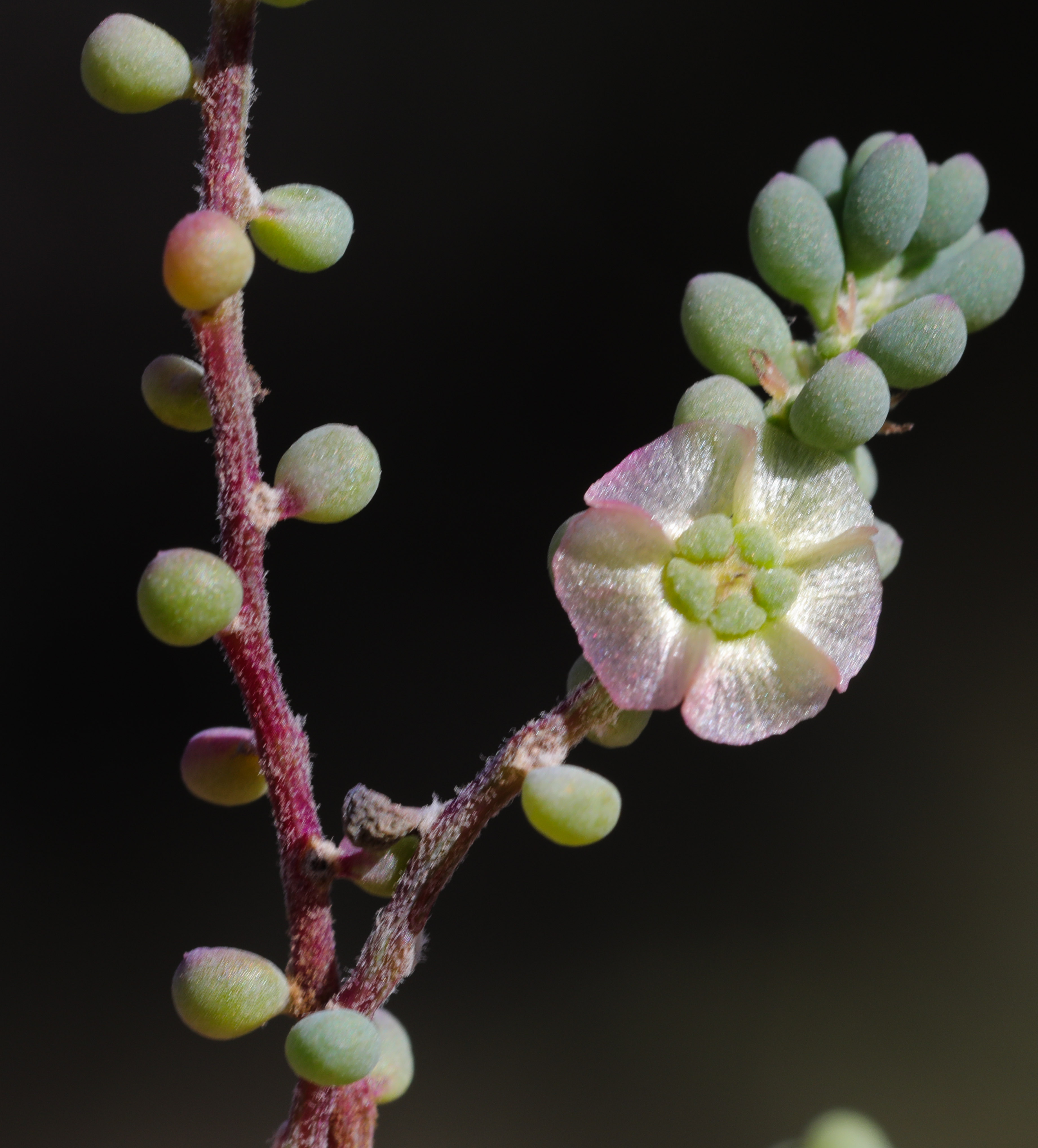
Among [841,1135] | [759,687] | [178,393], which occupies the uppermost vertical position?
[178,393]

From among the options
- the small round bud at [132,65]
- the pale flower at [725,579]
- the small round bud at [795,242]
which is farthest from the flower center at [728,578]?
the small round bud at [132,65]

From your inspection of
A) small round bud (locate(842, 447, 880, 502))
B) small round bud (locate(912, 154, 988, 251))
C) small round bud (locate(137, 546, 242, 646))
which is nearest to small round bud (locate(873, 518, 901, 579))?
small round bud (locate(842, 447, 880, 502))

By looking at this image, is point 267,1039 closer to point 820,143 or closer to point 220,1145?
point 220,1145

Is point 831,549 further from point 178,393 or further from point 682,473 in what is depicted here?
point 178,393

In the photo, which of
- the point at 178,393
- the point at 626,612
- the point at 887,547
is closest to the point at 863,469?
the point at 887,547

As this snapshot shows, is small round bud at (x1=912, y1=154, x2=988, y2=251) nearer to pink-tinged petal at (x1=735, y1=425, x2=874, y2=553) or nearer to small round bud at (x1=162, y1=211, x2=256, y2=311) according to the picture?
pink-tinged petal at (x1=735, y1=425, x2=874, y2=553)

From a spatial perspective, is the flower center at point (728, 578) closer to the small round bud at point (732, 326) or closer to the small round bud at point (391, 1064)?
the small round bud at point (732, 326)
